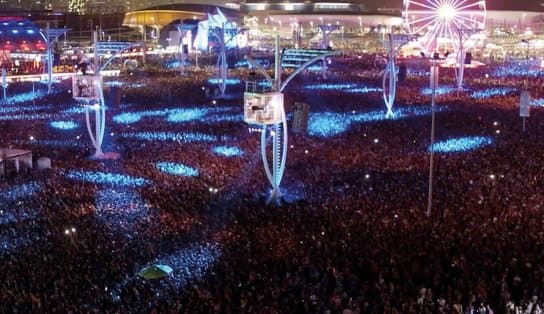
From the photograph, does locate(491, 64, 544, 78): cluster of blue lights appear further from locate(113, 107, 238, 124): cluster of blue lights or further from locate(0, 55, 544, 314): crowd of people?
locate(0, 55, 544, 314): crowd of people

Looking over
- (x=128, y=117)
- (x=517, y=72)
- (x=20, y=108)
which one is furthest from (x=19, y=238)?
(x=517, y=72)

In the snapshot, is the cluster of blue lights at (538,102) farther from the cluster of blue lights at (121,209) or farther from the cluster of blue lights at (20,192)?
the cluster of blue lights at (20,192)

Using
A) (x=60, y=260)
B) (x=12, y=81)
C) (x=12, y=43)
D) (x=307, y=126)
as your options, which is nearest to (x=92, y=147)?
(x=307, y=126)

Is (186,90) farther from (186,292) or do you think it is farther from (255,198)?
(186,292)

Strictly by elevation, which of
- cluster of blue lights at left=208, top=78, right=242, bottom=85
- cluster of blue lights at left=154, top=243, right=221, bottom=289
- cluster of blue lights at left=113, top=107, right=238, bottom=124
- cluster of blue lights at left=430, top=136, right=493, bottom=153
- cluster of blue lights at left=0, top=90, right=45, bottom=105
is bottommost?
cluster of blue lights at left=154, top=243, right=221, bottom=289

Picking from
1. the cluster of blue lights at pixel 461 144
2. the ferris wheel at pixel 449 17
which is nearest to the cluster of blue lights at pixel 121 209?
the cluster of blue lights at pixel 461 144

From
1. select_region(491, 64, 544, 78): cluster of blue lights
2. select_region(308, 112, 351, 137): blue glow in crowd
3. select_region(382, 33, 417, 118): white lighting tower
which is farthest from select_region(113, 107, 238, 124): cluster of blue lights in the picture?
select_region(491, 64, 544, 78): cluster of blue lights
